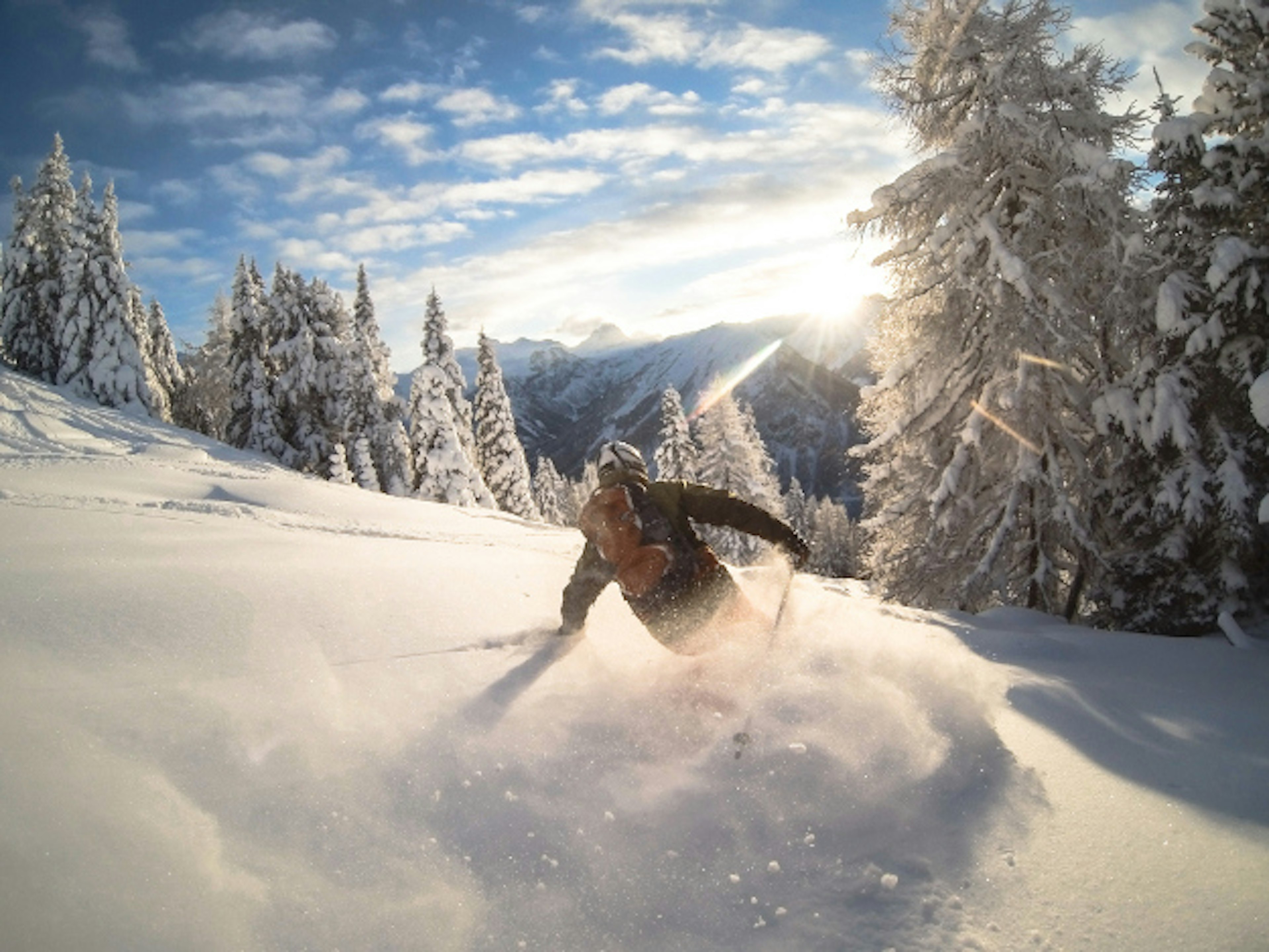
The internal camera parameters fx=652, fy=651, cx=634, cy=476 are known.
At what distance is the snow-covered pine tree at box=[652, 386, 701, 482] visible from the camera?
3741cm

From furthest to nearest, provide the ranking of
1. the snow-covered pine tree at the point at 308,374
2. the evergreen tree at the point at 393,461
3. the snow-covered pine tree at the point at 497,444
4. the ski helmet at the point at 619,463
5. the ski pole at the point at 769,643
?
the snow-covered pine tree at the point at 497,444
the evergreen tree at the point at 393,461
the snow-covered pine tree at the point at 308,374
the ski helmet at the point at 619,463
the ski pole at the point at 769,643

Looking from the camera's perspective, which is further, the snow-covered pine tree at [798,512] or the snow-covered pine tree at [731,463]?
A: the snow-covered pine tree at [798,512]

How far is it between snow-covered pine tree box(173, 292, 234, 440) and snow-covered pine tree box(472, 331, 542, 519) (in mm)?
22788

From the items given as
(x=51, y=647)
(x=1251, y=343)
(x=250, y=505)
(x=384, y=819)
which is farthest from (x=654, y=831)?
(x=1251, y=343)

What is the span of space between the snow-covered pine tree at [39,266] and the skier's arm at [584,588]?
41018 mm

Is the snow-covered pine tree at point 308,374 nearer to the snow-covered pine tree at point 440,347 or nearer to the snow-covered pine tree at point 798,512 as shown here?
the snow-covered pine tree at point 440,347

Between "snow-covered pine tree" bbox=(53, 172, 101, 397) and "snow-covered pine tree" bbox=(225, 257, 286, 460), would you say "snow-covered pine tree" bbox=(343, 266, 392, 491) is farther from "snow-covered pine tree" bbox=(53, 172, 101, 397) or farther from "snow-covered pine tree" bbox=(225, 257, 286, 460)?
"snow-covered pine tree" bbox=(53, 172, 101, 397)

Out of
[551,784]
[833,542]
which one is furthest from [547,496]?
[551,784]

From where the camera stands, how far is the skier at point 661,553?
4633 mm

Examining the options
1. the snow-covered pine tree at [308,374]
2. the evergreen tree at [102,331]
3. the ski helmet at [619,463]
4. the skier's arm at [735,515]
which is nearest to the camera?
the ski helmet at [619,463]

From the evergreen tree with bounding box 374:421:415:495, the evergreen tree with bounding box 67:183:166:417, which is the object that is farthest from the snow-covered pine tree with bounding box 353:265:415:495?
the evergreen tree with bounding box 67:183:166:417

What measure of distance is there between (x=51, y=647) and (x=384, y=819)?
2.19 m

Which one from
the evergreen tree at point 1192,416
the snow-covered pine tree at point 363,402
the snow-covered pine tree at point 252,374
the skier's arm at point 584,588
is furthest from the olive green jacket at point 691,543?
the snow-covered pine tree at point 252,374

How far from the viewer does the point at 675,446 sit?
37844 millimetres
